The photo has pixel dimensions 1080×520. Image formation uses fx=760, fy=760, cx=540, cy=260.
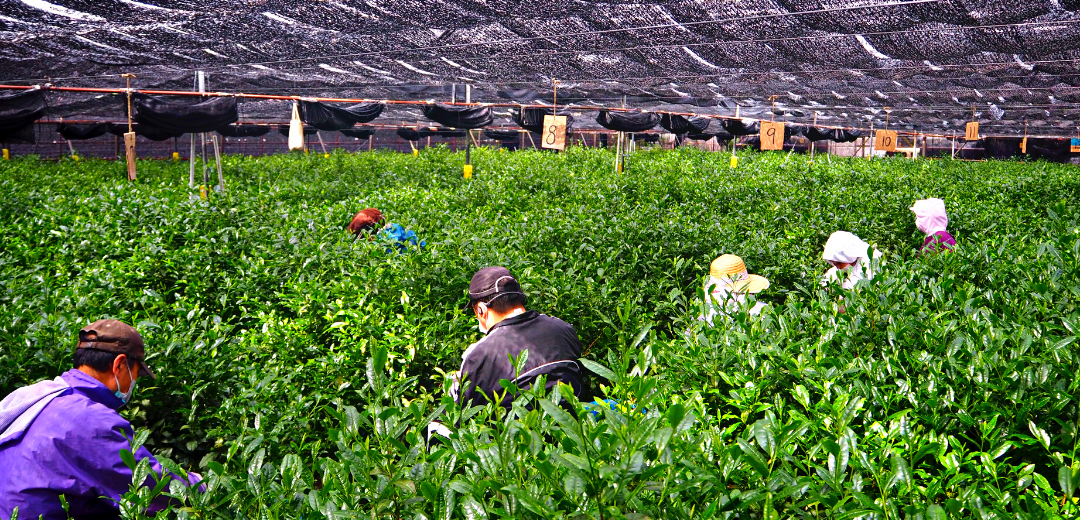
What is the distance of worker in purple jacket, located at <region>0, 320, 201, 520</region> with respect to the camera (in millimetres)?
2352

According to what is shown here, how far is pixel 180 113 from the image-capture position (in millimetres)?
8492

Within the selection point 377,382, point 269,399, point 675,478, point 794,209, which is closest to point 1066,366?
point 675,478

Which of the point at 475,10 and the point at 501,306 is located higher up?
the point at 475,10

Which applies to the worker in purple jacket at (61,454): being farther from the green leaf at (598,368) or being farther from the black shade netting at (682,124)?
the black shade netting at (682,124)

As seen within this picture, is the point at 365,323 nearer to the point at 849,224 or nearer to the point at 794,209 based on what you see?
the point at 849,224

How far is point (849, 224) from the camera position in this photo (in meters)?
6.27

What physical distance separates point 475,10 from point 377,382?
632 centimetres

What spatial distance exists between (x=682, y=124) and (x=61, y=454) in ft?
44.5

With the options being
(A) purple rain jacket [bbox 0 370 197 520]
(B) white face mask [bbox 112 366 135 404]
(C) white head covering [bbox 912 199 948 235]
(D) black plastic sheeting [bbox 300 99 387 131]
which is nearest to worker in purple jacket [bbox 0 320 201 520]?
(A) purple rain jacket [bbox 0 370 197 520]

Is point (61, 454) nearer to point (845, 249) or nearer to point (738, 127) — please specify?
point (845, 249)

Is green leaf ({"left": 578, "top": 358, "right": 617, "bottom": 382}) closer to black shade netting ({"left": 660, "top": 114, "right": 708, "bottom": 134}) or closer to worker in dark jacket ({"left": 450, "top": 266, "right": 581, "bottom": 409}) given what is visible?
worker in dark jacket ({"left": 450, "top": 266, "right": 581, "bottom": 409})

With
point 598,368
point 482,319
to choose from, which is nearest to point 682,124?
point 482,319

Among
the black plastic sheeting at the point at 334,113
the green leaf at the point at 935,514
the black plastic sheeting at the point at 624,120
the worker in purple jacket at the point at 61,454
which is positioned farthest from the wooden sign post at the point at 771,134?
the green leaf at the point at 935,514

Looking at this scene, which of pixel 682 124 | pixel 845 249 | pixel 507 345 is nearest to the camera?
pixel 507 345
